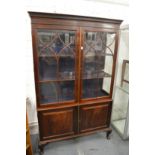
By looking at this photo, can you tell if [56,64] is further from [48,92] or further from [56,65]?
[48,92]

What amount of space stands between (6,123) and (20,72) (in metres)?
0.24

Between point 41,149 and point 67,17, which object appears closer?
point 67,17

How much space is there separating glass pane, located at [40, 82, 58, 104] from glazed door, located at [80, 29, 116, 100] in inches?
14.2

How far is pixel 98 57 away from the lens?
170cm

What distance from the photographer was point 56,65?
1.52 metres

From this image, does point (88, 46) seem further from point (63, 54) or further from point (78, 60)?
point (63, 54)

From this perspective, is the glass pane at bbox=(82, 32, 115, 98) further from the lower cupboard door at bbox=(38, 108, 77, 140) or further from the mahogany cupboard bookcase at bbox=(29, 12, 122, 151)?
the lower cupboard door at bbox=(38, 108, 77, 140)

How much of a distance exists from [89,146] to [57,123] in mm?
700

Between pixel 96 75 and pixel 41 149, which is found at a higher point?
pixel 96 75

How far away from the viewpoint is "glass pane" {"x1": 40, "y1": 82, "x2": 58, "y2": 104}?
5.14 feet

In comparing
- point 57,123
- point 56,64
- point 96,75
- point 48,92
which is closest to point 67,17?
point 56,64

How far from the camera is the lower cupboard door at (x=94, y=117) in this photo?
174 cm

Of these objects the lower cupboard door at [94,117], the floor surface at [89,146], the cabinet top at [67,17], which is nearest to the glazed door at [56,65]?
the cabinet top at [67,17]
